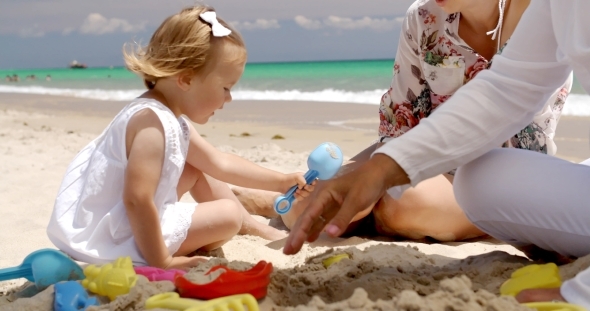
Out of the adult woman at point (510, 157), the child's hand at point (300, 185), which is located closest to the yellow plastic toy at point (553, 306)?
the adult woman at point (510, 157)

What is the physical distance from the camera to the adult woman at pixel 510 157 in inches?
51.8

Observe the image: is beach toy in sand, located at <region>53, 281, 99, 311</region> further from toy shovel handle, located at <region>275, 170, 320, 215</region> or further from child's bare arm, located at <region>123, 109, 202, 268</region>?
toy shovel handle, located at <region>275, 170, 320, 215</region>

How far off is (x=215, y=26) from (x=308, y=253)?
827mm

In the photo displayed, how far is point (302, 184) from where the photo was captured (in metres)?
2.19

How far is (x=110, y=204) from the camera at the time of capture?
1947 millimetres

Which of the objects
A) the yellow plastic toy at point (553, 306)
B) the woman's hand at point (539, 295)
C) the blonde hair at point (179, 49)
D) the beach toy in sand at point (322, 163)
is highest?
the blonde hair at point (179, 49)

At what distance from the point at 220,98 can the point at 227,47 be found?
0.18 metres

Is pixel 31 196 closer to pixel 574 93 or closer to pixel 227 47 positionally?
pixel 227 47

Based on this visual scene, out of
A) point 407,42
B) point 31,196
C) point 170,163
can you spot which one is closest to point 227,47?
point 170,163

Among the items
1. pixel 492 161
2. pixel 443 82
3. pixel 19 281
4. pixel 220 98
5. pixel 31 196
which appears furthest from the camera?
pixel 31 196

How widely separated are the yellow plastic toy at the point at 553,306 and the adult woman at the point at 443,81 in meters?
1.16

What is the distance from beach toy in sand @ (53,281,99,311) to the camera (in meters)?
1.37

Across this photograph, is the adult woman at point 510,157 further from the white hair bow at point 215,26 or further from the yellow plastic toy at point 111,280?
the white hair bow at point 215,26

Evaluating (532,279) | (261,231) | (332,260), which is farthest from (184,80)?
(532,279)
